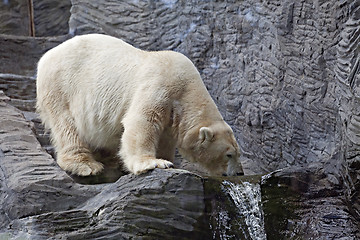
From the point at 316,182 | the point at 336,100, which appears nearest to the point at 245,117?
the point at 336,100

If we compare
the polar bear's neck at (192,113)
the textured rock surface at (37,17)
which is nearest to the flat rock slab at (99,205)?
the polar bear's neck at (192,113)

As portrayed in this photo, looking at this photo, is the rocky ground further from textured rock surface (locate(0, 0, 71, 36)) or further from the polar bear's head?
textured rock surface (locate(0, 0, 71, 36))

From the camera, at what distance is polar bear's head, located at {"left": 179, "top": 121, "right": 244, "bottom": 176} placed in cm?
438

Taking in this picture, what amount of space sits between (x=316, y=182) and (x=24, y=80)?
5183mm

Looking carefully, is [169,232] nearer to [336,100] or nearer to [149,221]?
[149,221]

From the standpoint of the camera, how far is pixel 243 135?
667cm

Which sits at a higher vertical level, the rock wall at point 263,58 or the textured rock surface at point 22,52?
the rock wall at point 263,58

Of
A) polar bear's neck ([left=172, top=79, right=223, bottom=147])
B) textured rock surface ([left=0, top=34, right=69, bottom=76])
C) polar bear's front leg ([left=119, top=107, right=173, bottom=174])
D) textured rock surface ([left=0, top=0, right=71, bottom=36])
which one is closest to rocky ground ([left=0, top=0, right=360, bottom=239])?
polar bear's front leg ([left=119, top=107, right=173, bottom=174])

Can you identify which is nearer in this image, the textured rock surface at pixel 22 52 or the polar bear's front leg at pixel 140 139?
the polar bear's front leg at pixel 140 139

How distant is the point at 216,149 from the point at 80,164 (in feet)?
4.40

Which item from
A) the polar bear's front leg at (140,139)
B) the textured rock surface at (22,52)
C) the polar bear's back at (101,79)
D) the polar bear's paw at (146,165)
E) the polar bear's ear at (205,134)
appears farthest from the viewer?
the textured rock surface at (22,52)

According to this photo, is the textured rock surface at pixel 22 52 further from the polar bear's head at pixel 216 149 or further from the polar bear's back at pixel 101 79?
the polar bear's head at pixel 216 149

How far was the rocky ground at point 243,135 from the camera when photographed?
3689mm

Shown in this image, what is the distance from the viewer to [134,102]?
4508mm
